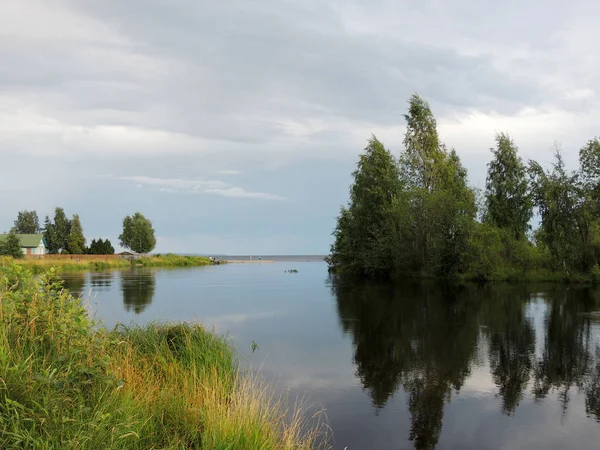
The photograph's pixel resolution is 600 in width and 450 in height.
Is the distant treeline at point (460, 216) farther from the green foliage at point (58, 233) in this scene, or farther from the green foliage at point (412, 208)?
the green foliage at point (58, 233)

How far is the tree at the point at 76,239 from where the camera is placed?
11000 cm

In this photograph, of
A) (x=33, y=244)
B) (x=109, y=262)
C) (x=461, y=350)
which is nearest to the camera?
(x=461, y=350)

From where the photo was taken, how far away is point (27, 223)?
13962cm

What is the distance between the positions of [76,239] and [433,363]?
367 ft

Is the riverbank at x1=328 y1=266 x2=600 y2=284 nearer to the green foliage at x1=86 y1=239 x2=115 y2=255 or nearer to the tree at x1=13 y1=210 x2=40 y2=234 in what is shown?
the green foliage at x1=86 y1=239 x2=115 y2=255

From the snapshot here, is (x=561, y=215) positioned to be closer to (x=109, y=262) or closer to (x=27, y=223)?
(x=109, y=262)

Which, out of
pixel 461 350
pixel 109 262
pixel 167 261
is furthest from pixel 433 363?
pixel 167 261

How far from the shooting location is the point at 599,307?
1039 inches

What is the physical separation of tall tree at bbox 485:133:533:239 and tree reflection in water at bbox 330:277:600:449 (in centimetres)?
2340

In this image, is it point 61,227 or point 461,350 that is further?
point 61,227

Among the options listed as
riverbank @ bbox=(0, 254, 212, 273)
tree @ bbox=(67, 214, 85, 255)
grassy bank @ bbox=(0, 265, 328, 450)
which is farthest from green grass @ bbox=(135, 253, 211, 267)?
grassy bank @ bbox=(0, 265, 328, 450)

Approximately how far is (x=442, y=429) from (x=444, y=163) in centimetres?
4893

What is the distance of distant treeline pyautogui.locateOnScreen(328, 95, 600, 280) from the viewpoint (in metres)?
40.4

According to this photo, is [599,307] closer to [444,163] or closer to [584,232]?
[584,232]
